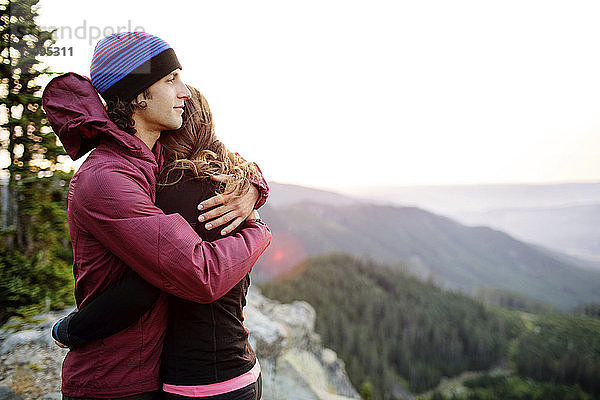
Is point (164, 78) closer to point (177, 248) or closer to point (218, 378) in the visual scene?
point (177, 248)

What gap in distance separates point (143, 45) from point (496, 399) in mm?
70863

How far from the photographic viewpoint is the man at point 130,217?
1509 millimetres

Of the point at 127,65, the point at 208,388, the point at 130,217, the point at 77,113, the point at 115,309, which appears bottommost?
the point at 208,388

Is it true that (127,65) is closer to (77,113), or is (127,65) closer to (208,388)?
(77,113)

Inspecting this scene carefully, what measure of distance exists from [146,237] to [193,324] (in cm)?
49

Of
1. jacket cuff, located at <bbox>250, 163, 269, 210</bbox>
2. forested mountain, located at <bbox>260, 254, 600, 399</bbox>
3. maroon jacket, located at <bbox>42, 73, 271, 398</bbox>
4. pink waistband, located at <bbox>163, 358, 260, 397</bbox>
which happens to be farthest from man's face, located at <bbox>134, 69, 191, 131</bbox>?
forested mountain, located at <bbox>260, 254, 600, 399</bbox>

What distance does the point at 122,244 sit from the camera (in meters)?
1.51

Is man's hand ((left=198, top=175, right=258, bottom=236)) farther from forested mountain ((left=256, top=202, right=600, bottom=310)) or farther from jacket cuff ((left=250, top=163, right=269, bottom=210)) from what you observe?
forested mountain ((left=256, top=202, right=600, bottom=310))

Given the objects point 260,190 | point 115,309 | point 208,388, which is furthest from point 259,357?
point 115,309

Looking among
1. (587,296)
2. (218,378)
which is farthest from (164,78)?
(587,296)

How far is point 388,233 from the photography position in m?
189

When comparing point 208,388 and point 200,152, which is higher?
point 200,152

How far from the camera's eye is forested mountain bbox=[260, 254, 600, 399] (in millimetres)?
64125

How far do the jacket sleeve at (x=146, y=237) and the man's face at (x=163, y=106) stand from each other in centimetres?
37
